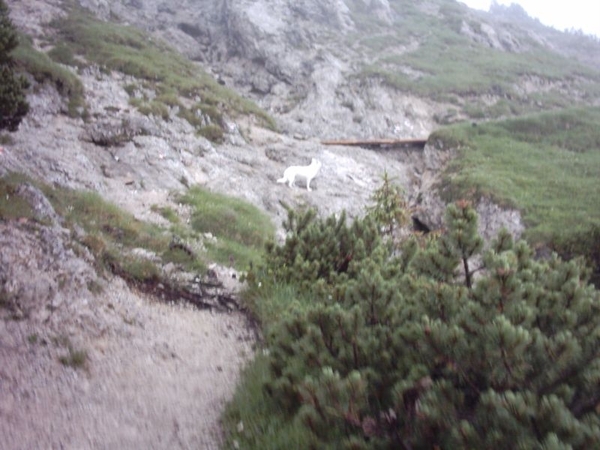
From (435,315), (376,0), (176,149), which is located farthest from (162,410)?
(376,0)

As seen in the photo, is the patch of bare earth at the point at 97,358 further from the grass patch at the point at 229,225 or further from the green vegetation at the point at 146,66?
the green vegetation at the point at 146,66

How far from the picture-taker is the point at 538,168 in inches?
1037

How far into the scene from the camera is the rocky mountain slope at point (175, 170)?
19.4ft

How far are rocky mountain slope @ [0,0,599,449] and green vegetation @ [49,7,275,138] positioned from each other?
2.86ft

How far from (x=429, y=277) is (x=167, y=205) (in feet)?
36.5

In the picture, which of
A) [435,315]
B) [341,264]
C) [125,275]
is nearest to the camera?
[435,315]

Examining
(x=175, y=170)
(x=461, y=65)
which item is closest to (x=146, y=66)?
(x=175, y=170)

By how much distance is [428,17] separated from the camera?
2504 inches

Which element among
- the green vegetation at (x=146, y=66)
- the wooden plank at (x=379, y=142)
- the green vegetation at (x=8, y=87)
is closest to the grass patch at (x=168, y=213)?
the green vegetation at (x=8, y=87)

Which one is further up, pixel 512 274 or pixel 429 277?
pixel 512 274

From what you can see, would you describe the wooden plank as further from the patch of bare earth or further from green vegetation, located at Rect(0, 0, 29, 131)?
A: the patch of bare earth

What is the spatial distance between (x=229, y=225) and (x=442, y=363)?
36.4 feet

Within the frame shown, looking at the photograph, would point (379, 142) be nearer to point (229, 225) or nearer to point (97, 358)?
point (229, 225)

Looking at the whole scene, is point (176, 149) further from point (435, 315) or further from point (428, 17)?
point (428, 17)
